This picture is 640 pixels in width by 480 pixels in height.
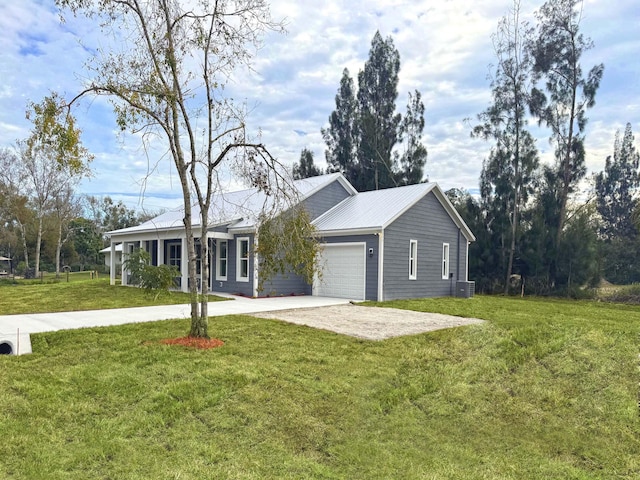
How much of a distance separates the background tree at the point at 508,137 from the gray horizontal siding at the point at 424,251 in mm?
5890

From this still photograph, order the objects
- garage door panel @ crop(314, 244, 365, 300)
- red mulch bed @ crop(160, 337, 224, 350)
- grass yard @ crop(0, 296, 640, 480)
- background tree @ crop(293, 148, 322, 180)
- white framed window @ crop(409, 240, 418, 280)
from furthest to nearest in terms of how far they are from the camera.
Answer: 1. background tree @ crop(293, 148, 322, 180)
2. white framed window @ crop(409, 240, 418, 280)
3. garage door panel @ crop(314, 244, 365, 300)
4. red mulch bed @ crop(160, 337, 224, 350)
5. grass yard @ crop(0, 296, 640, 480)

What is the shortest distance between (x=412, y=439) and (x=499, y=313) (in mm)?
9001

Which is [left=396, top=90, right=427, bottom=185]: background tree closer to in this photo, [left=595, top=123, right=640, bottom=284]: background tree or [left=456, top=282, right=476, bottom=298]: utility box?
[left=456, top=282, right=476, bottom=298]: utility box

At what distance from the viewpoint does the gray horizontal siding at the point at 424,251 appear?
1548 cm

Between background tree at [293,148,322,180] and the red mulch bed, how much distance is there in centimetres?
2658

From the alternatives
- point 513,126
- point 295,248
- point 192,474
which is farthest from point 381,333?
point 513,126

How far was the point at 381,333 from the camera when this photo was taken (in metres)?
8.52

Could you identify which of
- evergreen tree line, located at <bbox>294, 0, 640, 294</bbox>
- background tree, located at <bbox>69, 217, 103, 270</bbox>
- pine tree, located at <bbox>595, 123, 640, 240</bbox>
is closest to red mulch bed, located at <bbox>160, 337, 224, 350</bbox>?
evergreen tree line, located at <bbox>294, 0, 640, 294</bbox>

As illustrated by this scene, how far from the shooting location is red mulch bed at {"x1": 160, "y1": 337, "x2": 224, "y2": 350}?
692 cm

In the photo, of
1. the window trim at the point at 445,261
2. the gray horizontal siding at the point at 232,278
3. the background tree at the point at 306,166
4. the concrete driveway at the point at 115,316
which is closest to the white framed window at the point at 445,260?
the window trim at the point at 445,261

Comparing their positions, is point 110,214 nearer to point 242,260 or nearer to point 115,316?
point 242,260

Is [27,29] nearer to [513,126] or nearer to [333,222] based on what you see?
[333,222]

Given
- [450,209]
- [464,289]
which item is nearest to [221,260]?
[450,209]

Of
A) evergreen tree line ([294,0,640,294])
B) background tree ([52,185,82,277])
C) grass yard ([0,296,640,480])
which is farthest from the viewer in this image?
background tree ([52,185,82,277])
